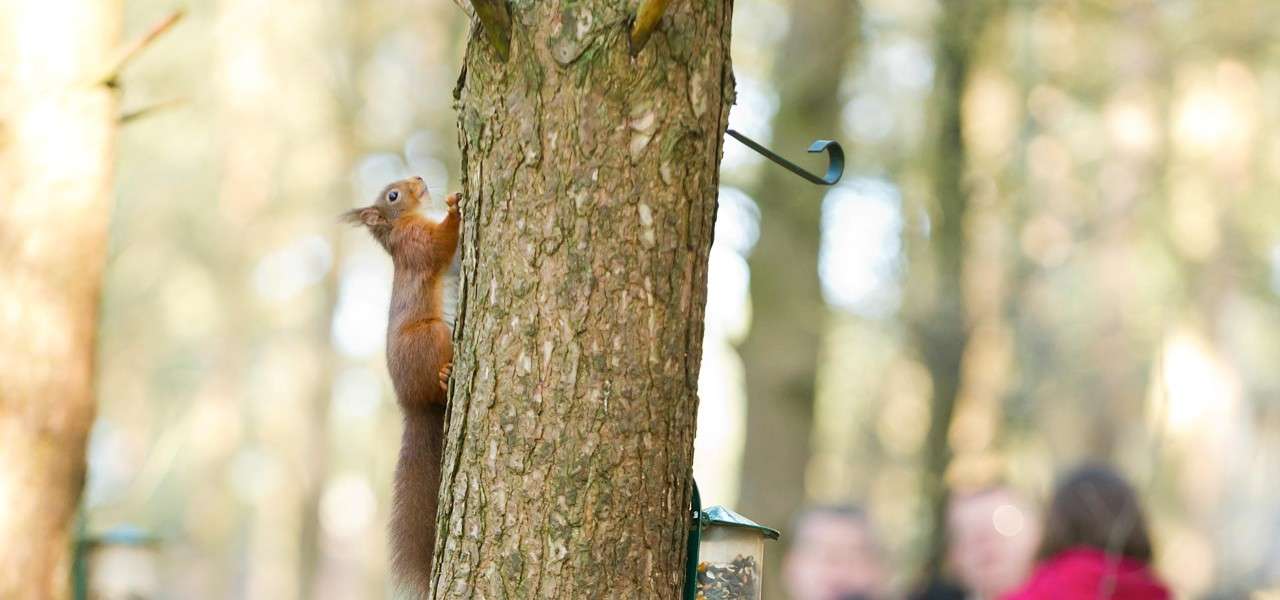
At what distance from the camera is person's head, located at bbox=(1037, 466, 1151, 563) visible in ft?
12.8

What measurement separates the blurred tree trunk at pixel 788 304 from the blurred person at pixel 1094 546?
121 inches

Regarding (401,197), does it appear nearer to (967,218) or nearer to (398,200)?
(398,200)

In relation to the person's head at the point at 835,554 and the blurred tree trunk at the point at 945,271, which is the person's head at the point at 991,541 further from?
the blurred tree trunk at the point at 945,271

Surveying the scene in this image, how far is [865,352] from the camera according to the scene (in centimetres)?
2370

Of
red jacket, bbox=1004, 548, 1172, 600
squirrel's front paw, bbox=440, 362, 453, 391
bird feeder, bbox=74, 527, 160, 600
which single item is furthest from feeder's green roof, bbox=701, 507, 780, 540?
bird feeder, bbox=74, 527, 160, 600

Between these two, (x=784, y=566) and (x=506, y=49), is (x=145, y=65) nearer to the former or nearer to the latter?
(x=784, y=566)

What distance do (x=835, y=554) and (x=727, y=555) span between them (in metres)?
2.58

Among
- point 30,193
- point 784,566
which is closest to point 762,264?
point 784,566

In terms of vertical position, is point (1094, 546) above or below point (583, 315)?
below

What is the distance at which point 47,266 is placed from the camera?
3801mm

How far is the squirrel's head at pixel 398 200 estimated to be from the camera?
139 inches

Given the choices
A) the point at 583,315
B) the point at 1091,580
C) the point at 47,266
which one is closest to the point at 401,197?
the point at 47,266

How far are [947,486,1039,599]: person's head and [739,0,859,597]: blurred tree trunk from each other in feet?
6.79

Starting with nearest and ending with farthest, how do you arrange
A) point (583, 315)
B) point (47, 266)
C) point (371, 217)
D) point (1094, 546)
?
point (583, 315) → point (371, 217) → point (47, 266) → point (1094, 546)
